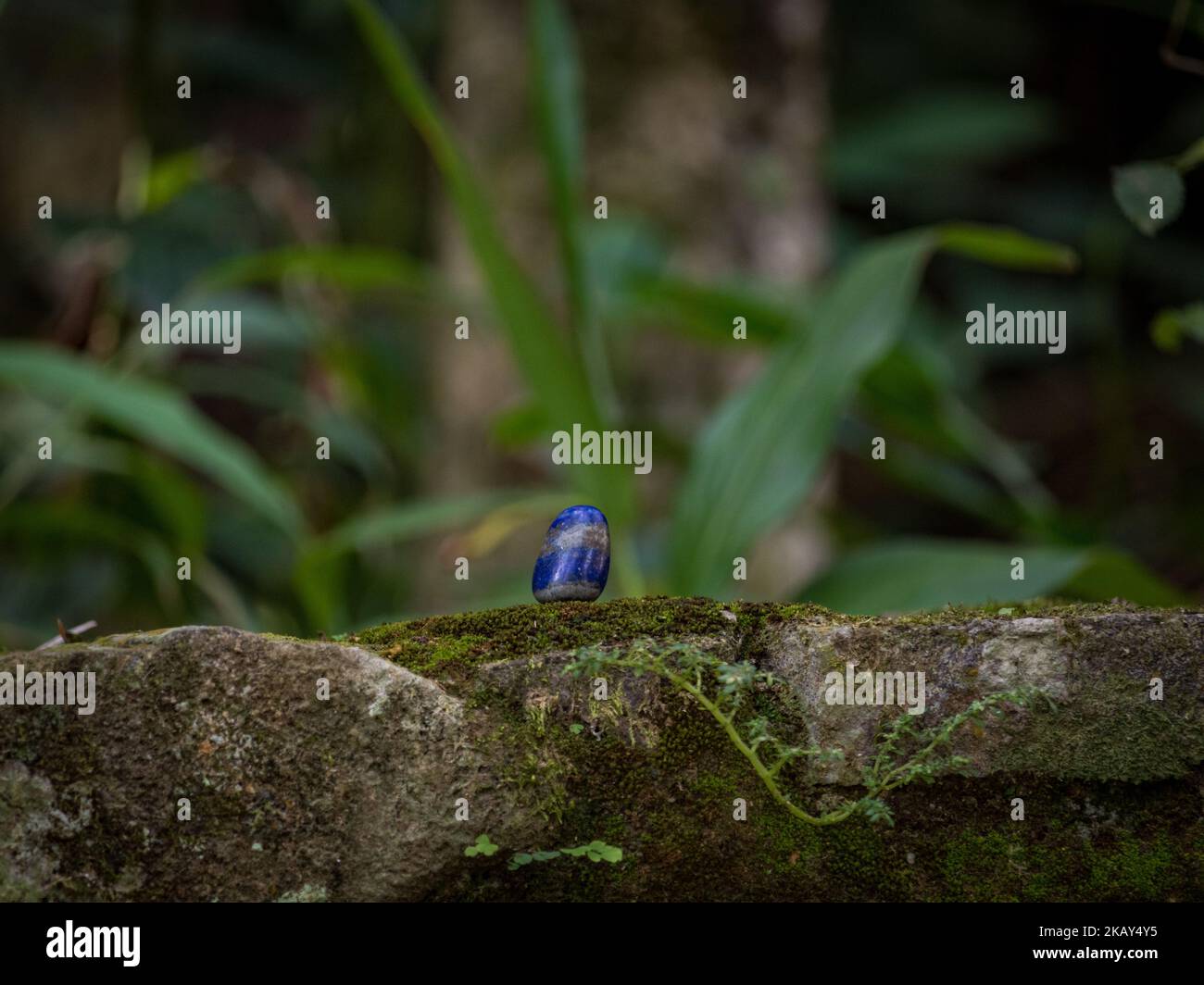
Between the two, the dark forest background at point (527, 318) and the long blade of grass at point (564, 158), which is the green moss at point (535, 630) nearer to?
the dark forest background at point (527, 318)

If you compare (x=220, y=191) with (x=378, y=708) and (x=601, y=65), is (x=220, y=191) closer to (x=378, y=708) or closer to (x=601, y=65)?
(x=601, y=65)

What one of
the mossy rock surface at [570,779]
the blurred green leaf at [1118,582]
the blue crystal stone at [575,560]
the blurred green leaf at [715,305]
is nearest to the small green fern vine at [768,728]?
the mossy rock surface at [570,779]

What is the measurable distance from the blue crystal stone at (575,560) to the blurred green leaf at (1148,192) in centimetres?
77

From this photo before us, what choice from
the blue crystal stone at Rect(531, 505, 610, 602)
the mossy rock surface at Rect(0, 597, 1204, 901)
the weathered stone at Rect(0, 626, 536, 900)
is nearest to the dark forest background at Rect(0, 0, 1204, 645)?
the mossy rock surface at Rect(0, 597, 1204, 901)

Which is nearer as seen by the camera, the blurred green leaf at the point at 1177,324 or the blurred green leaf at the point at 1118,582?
the blurred green leaf at the point at 1177,324

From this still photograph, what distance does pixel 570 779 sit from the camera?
1.36m

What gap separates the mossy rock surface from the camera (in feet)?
4.31

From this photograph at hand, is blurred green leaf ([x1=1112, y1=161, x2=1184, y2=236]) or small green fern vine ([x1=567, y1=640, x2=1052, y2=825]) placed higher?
blurred green leaf ([x1=1112, y1=161, x2=1184, y2=236])

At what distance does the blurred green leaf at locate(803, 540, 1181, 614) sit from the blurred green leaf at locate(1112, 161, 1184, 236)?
586 mm

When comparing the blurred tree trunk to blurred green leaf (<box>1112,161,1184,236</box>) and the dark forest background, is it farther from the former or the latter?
blurred green leaf (<box>1112,161,1184,236</box>)

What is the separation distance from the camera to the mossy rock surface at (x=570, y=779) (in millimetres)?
1313

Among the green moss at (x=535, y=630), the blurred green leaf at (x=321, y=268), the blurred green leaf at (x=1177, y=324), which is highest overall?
the blurred green leaf at (x=321, y=268)

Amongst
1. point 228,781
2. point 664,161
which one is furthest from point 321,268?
point 228,781
